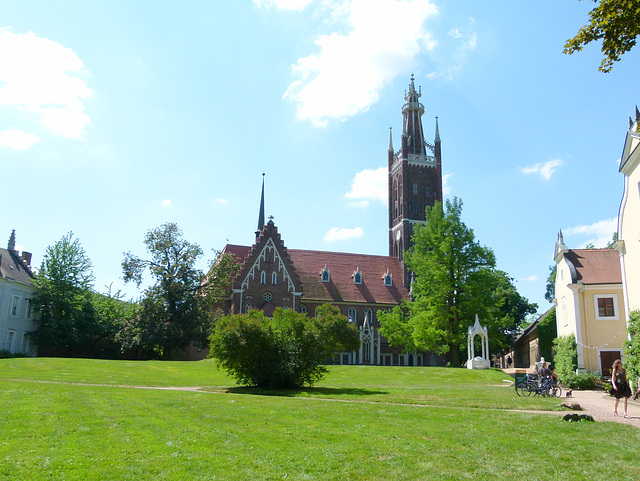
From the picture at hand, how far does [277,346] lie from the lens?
83.5ft

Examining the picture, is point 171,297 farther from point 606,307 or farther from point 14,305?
point 606,307

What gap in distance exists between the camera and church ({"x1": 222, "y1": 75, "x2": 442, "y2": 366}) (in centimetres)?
5922

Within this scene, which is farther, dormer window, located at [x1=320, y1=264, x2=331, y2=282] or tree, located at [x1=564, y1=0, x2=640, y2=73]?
dormer window, located at [x1=320, y1=264, x2=331, y2=282]

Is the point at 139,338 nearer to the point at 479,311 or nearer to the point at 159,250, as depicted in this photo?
the point at 159,250

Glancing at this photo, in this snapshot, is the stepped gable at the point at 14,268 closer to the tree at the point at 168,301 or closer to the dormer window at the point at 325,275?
the tree at the point at 168,301

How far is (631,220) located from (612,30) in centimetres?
1696

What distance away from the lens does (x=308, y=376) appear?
25.7 meters

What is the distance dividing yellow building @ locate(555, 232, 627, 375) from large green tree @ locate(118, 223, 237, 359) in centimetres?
3064

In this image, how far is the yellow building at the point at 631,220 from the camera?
2428cm

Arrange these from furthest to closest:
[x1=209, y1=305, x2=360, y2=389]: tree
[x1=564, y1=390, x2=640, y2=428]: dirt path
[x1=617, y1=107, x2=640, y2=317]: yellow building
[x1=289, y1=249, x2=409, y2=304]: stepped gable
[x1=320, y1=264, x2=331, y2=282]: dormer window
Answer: [x1=320, y1=264, x2=331, y2=282]: dormer window, [x1=289, y1=249, x2=409, y2=304]: stepped gable, [x1=209, y1=305, x2=360, y2=389]: tree, [x1=617, y1=107, x2=640, y2=317]: yellow building, [x1=564, y1=390, x2=640, y2=428]: dirt path

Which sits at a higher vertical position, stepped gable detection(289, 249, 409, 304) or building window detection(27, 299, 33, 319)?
stepped gable detection(289, 249, 409, 304)

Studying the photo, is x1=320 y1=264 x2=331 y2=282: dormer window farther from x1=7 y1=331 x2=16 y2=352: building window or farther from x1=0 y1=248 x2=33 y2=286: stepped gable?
x1=7 y1=331 x2=16 y2=352: building window

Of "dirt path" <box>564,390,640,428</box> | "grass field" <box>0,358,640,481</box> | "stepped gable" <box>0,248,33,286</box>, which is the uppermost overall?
"stepped gable" <box>0,248,33,286</box>

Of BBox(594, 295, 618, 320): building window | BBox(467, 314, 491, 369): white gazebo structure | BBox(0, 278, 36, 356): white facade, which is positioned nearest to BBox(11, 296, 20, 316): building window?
BBox(0, 278, 36, 356): white facade
